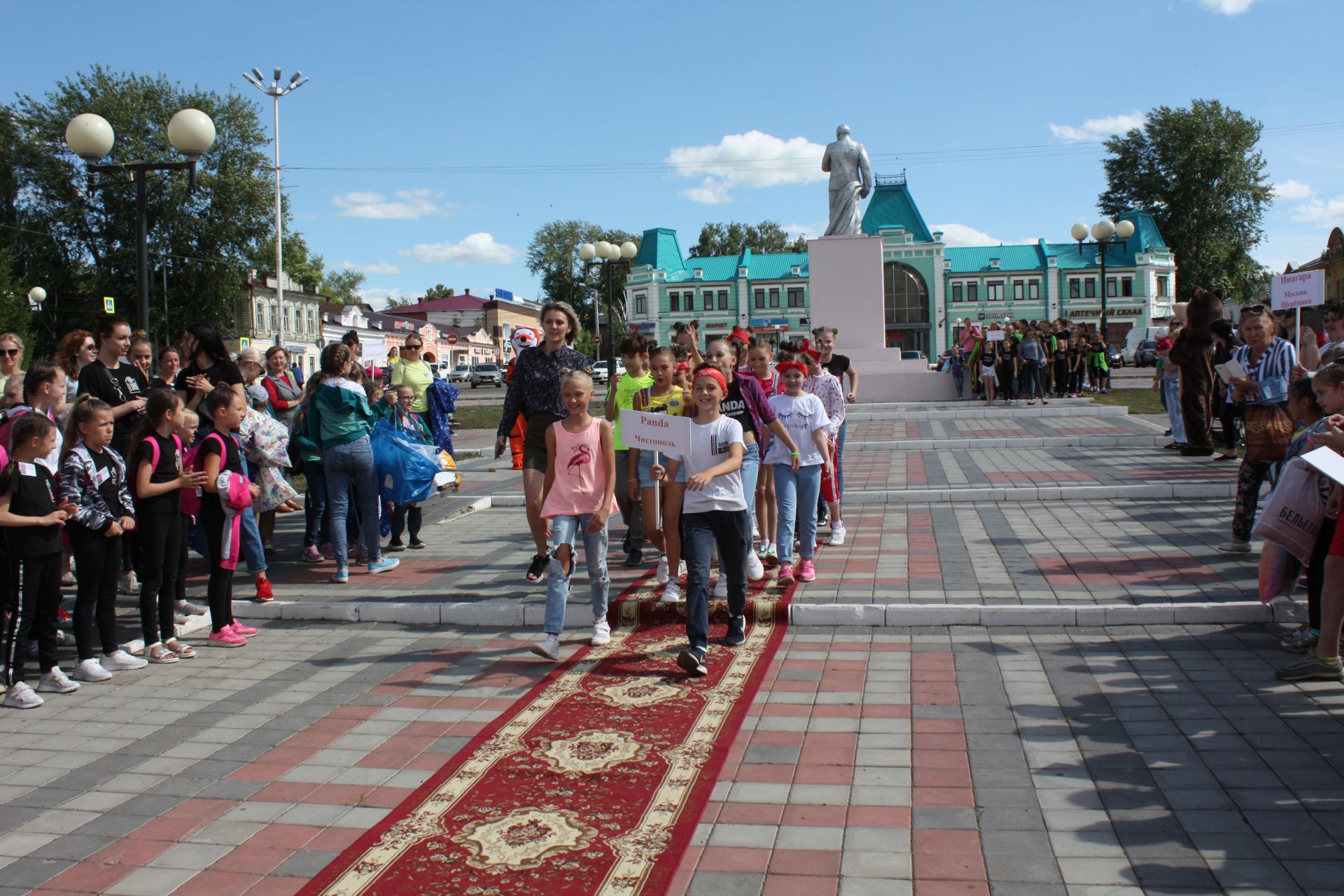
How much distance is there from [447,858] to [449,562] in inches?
210

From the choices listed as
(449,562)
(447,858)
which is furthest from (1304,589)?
(449,562)

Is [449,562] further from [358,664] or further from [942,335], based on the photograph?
[942,335]

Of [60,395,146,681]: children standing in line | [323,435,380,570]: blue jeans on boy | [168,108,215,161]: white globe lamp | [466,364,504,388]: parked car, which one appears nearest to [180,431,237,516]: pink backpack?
[60,395,146,681]: children standing in line

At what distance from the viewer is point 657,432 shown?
20.1 feet

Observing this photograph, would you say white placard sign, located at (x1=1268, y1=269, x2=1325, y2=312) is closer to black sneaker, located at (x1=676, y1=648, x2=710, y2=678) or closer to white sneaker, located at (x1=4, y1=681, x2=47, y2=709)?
black sneaker, located at (x1=676, y1=648, x2=710, y2=678)

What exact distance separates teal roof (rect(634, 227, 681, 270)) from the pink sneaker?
8229 centimetres

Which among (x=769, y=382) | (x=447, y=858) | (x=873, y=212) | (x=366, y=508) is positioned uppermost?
(x=873, y=212)

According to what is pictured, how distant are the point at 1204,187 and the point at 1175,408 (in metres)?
61.6

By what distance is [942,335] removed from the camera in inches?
3199

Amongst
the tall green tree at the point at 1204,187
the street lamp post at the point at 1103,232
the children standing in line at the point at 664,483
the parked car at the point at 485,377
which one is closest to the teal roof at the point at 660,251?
the parked car at the point at 485,377

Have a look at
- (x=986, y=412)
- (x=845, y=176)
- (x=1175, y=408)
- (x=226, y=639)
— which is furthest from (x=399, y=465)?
(x=845, y=176)

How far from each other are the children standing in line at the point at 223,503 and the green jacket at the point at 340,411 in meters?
1.08

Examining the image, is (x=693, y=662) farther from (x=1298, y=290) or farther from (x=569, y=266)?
(x=569, y=266)

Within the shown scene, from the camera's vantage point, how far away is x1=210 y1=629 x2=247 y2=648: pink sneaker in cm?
666
